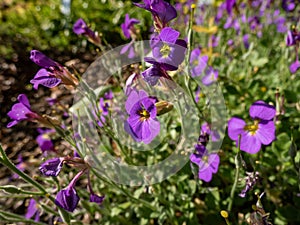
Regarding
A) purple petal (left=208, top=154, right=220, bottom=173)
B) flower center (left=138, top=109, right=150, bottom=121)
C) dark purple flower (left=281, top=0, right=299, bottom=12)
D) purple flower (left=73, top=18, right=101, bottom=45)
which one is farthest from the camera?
dark purple flower (left=281, top=0, right=299, bottom=12)

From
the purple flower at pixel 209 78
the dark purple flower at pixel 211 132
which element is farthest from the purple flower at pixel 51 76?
the purple flower at pixel 209 78

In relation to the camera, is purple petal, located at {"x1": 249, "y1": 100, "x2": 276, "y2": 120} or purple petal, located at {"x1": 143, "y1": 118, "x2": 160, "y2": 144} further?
purple petal, located at {"x1": 249, "y1": 100, "x2": 276, "y2": 120}

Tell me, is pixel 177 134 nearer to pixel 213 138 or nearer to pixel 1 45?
pixel 213 138

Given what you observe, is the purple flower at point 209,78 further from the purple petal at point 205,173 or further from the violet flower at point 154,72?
the violet flower at point 154,72

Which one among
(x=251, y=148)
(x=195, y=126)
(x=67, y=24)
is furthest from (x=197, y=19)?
(x=251, y=148)

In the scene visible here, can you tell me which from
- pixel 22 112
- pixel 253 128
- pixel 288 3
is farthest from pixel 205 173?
pixel 288 3

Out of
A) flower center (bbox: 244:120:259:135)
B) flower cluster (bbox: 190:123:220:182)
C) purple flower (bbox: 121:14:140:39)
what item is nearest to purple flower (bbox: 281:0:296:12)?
purple flower (bbox: 121:14:140:39)

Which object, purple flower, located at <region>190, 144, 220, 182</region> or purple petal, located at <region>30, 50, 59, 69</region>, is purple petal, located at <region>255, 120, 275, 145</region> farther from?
purple petal, located at <region>30, 50, 59, 69</region>
